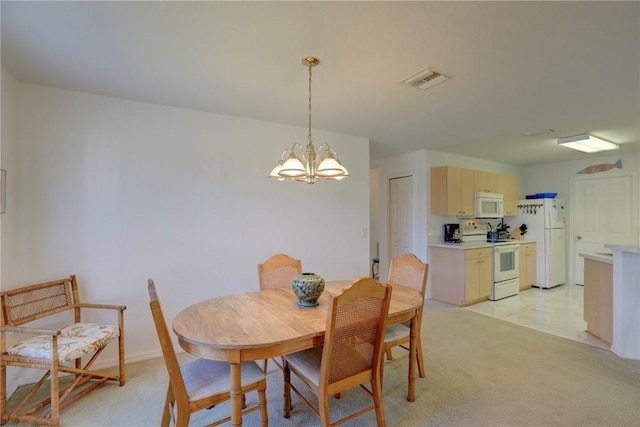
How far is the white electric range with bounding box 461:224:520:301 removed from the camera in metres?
4.62

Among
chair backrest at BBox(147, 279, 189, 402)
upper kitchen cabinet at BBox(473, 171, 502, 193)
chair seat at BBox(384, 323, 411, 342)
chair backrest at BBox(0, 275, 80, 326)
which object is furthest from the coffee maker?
chair backrest at BBox(0, 275, 80, 326)

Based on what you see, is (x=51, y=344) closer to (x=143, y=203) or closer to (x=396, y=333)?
(x=143, y=203)

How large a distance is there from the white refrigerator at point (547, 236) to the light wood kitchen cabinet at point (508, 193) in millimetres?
280

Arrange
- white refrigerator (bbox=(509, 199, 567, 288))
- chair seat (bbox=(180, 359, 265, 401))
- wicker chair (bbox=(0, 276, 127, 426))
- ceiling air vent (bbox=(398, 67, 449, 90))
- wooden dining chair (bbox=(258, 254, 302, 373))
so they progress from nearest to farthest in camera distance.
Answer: chair seat (bbox=(180, 359, 265, 401)), wicker chair (bbox=(0, 276, 127, 426)), ceiling air vent (bbox=(398, 67, 449, 90)), wooden dining chair (bbox=(258, 254, 302, 373)), white refrigerator (bbox=(509, 199, 567, 288))

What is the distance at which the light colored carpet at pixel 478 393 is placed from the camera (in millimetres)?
1915

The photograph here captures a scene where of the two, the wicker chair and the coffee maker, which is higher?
the coffee maker

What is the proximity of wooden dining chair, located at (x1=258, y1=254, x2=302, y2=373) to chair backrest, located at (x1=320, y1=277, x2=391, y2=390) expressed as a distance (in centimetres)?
101

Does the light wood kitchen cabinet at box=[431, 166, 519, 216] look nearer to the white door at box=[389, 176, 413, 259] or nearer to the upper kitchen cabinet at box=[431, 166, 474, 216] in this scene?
the upper kitchen cabinet at box=[431, 166, 474, 216]

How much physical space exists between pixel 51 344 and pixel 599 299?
15.5ft

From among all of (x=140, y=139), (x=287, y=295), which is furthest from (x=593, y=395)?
(x=140, y=139)

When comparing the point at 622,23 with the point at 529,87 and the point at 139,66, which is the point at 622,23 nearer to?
the point at 529,87

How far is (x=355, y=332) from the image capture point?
159cm

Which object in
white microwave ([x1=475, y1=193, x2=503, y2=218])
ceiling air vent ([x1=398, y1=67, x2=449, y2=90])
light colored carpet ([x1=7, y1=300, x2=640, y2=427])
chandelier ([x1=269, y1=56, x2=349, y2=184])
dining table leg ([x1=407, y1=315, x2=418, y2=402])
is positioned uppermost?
ceiling air vent ([x1=398, y1=67, x2=449, y2=90])

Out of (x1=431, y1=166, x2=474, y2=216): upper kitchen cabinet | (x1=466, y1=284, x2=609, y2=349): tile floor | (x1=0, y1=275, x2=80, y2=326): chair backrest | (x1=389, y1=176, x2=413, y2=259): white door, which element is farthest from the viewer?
(x1=389, y1=176, x2=413, y2=259): white door
